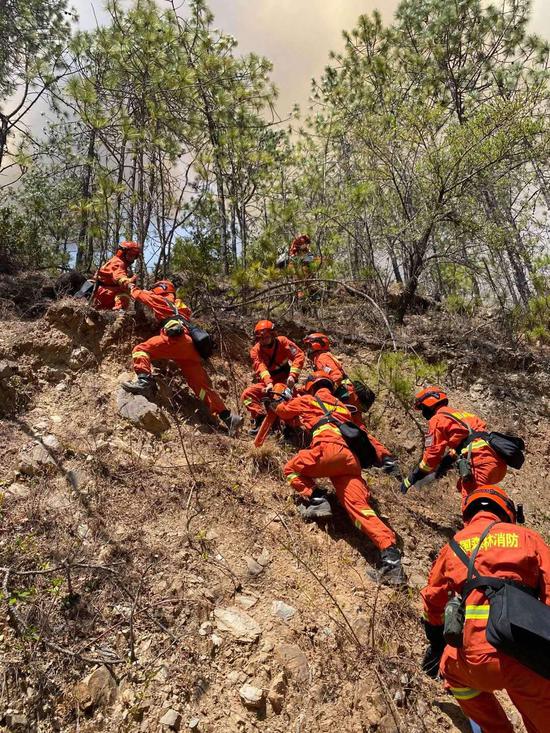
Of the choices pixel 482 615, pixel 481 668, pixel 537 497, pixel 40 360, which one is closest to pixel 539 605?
pixel 482 615

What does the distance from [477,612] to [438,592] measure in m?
0.51

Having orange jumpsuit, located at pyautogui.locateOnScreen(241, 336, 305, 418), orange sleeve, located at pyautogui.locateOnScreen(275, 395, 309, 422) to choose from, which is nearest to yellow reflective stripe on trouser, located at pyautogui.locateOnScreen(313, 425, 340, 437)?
orange sleeve, located at pyautogui.locateOnScreen(275, 395, 309, 422)

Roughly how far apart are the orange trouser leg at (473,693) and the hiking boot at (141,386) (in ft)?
13.4

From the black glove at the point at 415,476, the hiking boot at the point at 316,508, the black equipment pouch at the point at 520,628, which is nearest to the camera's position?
the black equipment pouch at the point at 520,628

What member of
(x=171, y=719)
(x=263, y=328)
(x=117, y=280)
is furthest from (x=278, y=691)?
(x=117, y=280)

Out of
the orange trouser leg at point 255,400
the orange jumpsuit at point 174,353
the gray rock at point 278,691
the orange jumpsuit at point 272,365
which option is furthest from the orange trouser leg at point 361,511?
the orange jumpsuit at point 174,353

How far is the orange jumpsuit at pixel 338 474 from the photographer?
3.96 m

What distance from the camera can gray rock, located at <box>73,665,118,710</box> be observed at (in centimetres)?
253

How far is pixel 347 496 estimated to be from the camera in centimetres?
417

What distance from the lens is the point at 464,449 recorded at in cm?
432

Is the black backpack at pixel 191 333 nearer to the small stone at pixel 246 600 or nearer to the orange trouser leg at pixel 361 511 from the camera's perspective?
the orange trouser leg at pixel 361 511

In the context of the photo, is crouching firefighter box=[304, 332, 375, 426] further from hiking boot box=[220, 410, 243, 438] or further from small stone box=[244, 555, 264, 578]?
small stone box=[244, 555, 264, 578]

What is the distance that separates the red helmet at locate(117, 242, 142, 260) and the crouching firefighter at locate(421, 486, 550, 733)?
18.5 feet

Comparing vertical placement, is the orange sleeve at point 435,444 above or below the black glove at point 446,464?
above
